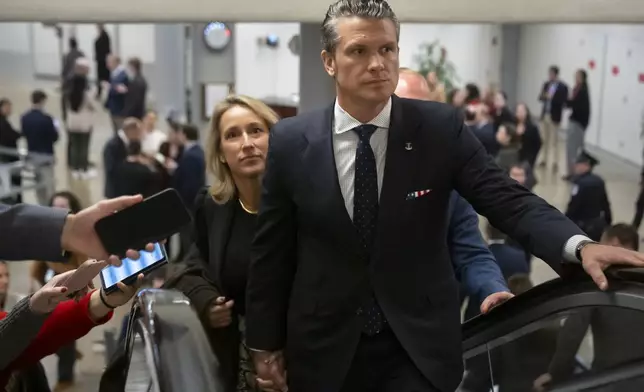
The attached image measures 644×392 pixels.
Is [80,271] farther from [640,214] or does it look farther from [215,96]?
[215,96]

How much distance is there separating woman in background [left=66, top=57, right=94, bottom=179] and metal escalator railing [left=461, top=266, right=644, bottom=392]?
1221 centimetres

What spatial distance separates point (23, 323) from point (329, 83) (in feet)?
14.2

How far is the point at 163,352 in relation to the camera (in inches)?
86.0

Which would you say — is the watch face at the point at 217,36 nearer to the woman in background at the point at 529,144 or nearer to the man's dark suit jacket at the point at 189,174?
the woman in background at the point at 529,144

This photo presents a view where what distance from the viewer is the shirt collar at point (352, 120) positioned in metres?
2.21

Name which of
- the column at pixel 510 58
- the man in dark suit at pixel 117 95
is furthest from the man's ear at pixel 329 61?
the column at pixel 510 58

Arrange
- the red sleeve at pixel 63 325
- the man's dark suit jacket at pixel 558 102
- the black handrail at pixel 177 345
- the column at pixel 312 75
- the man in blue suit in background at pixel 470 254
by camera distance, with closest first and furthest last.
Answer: the black handrail at pixel 177 345 → the red sleeve at pixel 63 325 → the man in blue suit in background at pixel 470 254 → the column at pixel 312 75 → the man's dark suit jacket at pixel 558 102

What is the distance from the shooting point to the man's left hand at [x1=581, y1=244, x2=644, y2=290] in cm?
197

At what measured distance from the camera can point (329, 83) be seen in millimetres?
6555

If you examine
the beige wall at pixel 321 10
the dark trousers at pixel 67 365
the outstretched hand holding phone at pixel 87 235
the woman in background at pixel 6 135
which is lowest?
the dark trousers at pixel 67 365

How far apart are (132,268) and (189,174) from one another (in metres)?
6.58

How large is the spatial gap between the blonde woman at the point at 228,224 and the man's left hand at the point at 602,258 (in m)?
1.16

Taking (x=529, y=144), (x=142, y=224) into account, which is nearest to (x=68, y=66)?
(x=529, y=144)

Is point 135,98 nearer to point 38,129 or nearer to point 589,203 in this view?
point 38,129
